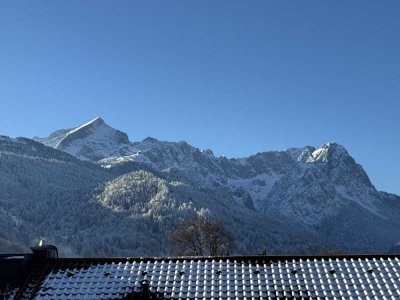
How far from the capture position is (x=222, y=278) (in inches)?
821

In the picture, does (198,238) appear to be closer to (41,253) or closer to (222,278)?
(41,253)

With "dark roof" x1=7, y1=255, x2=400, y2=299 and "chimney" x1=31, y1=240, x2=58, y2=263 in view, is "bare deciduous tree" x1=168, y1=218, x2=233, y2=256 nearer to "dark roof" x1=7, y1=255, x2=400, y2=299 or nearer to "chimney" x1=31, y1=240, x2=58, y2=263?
"chimney" x1=31, y1=240, x2=58, y2=263

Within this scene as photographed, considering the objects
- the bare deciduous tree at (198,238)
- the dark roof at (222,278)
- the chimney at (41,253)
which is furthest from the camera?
the bare deciduous tree at (198,238)

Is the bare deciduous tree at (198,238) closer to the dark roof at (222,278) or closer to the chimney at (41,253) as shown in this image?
the chimney at (41,253)

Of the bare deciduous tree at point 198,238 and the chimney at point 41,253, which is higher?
the bare deciduous tree at point 198,238

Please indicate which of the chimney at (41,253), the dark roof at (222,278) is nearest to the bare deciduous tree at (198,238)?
the chimney at (41,253)

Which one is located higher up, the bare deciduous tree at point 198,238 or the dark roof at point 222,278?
the bare deciduous tree at point 198,238

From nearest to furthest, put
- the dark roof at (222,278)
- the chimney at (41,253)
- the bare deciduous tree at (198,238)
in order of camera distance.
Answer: the dark roof at (222,278), the chimney at (41,253), the bare deciduous tree at (198,238)

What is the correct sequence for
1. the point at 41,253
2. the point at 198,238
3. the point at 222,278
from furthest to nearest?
1. the point at 198,238
2. the point at 41,253
3. the point at 222,278

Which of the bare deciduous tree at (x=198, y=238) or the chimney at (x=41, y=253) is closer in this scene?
the chimney at (x=41, y=253)

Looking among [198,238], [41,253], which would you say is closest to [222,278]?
[41,253]

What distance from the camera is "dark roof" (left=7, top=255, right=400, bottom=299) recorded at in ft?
65.6

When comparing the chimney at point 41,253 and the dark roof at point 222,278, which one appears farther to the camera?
the chimney at point 41,253

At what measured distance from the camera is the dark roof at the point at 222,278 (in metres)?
20.0
